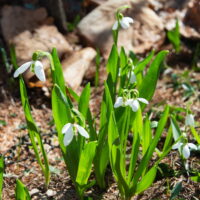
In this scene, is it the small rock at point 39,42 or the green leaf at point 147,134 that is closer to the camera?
the green leaf at point 147,134

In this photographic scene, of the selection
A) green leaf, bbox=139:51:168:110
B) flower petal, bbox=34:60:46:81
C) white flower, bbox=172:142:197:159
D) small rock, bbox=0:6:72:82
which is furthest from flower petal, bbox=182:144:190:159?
small rock, bbox=0:6:72:82

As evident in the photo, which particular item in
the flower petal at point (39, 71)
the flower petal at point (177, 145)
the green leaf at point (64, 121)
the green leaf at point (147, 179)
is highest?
the flower petal at point (39, 71)

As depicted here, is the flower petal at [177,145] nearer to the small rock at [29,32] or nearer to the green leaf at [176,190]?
the green leaf at [176,190]

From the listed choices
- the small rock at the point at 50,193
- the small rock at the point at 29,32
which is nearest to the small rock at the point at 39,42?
the small rock at the point at 29,32

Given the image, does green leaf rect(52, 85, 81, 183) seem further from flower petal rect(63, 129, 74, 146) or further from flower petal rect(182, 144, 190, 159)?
flower petal rect(182, 144, 190, 159)

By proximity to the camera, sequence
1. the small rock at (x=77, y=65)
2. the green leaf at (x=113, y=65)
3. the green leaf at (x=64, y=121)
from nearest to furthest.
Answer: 1. the green leaf at (x=64, y=121)
2. the green leaf at (x=113, y=65)
3. the small rock at (x=77, y=65)

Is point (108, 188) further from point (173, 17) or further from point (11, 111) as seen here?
point (173, 17)
